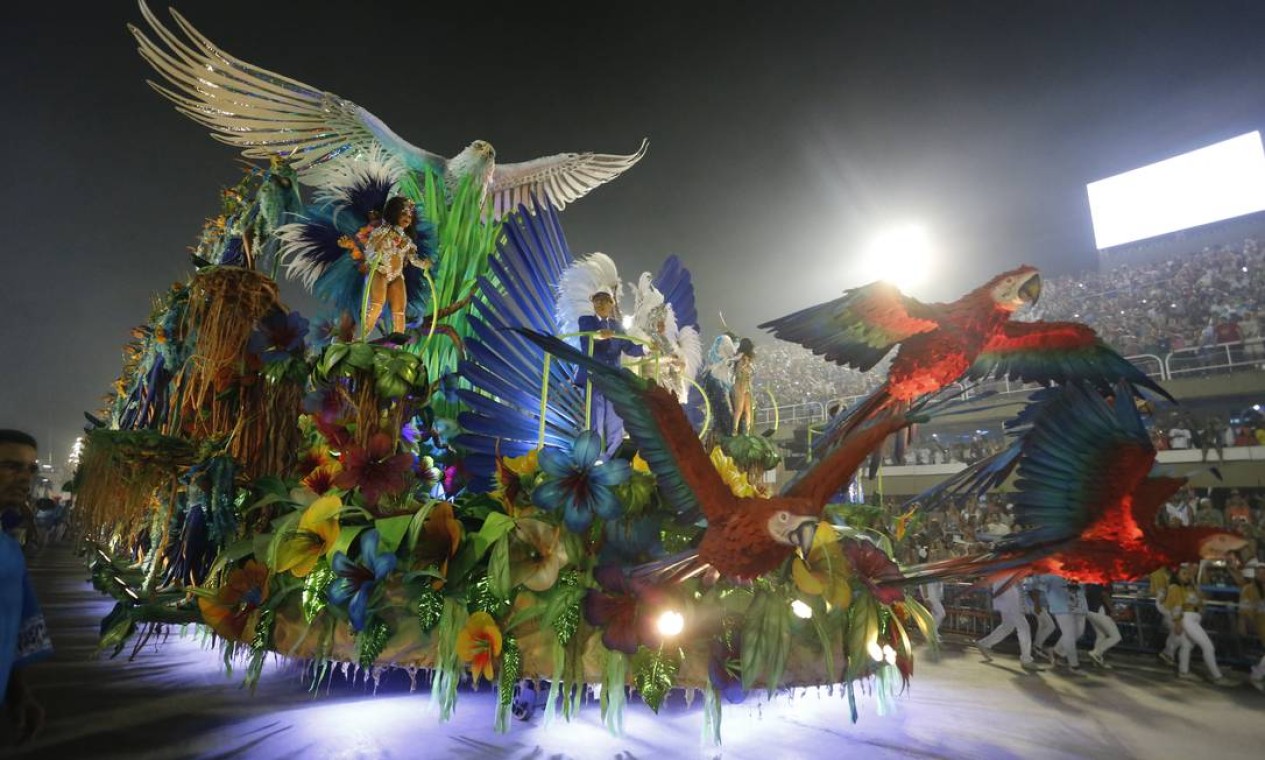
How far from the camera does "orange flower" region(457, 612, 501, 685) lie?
226 cm

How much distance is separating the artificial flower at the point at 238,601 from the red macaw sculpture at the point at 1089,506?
2.53m

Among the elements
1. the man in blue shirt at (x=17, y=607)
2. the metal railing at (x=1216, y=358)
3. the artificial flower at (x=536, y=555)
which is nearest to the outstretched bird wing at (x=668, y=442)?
the artificial flower at (x=536, y=555)

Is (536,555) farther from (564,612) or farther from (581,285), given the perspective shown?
(581,285)

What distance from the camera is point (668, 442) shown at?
2.18 m

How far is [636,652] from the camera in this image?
2.26 metres

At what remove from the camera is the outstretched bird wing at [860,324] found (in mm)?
2635

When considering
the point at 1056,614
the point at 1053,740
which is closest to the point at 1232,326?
the point at 1056,614

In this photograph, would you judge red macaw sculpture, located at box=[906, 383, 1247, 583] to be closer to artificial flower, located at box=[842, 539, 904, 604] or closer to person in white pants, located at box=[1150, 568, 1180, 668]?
artificial flower, located at box=[842, 539, 904, 604]

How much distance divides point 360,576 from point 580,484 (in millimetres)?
890

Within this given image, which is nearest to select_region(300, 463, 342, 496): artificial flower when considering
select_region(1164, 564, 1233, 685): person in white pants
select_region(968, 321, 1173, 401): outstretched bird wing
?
select_region(968, 321, 1173, 401): outstretched bird wing

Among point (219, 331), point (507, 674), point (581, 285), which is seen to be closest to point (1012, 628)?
point (581, 285)

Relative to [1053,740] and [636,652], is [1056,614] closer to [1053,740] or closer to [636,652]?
[1053,740]

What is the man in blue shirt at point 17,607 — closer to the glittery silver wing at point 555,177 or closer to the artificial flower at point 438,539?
the artificial flower at point 438,539

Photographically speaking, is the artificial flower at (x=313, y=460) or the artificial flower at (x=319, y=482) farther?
the artificial flower at (x=313, y=460)
